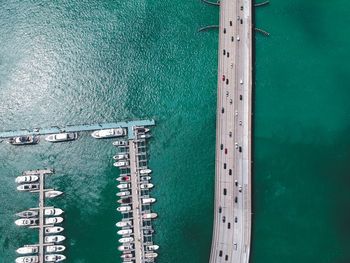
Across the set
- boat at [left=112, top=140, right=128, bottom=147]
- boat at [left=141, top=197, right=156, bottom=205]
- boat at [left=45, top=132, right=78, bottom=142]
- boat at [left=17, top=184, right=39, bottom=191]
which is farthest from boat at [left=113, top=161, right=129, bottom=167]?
boat at [left=17, top=184, right=39, bottom=191]

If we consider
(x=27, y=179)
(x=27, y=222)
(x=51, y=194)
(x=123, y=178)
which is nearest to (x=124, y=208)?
(x=123, y=178)

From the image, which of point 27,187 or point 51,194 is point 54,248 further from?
point 27,187

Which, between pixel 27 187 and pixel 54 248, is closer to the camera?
pixel 54 248

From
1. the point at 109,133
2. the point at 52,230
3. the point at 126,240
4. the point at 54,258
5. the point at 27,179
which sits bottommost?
the point at 54,258

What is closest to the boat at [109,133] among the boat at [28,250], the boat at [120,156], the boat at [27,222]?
the boat at [120,156]

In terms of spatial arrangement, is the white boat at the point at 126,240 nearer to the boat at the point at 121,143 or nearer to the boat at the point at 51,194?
the boat at the point at 51,194

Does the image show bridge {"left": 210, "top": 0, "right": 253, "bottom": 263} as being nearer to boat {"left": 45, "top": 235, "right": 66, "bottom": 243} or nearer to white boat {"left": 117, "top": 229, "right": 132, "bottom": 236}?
white boat {"left": 117, "top": 229, "right": 132, "bottom": 236}

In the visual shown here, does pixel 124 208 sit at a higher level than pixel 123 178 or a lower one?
lower

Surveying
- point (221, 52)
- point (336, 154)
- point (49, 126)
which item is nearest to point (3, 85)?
point (49, 126)
